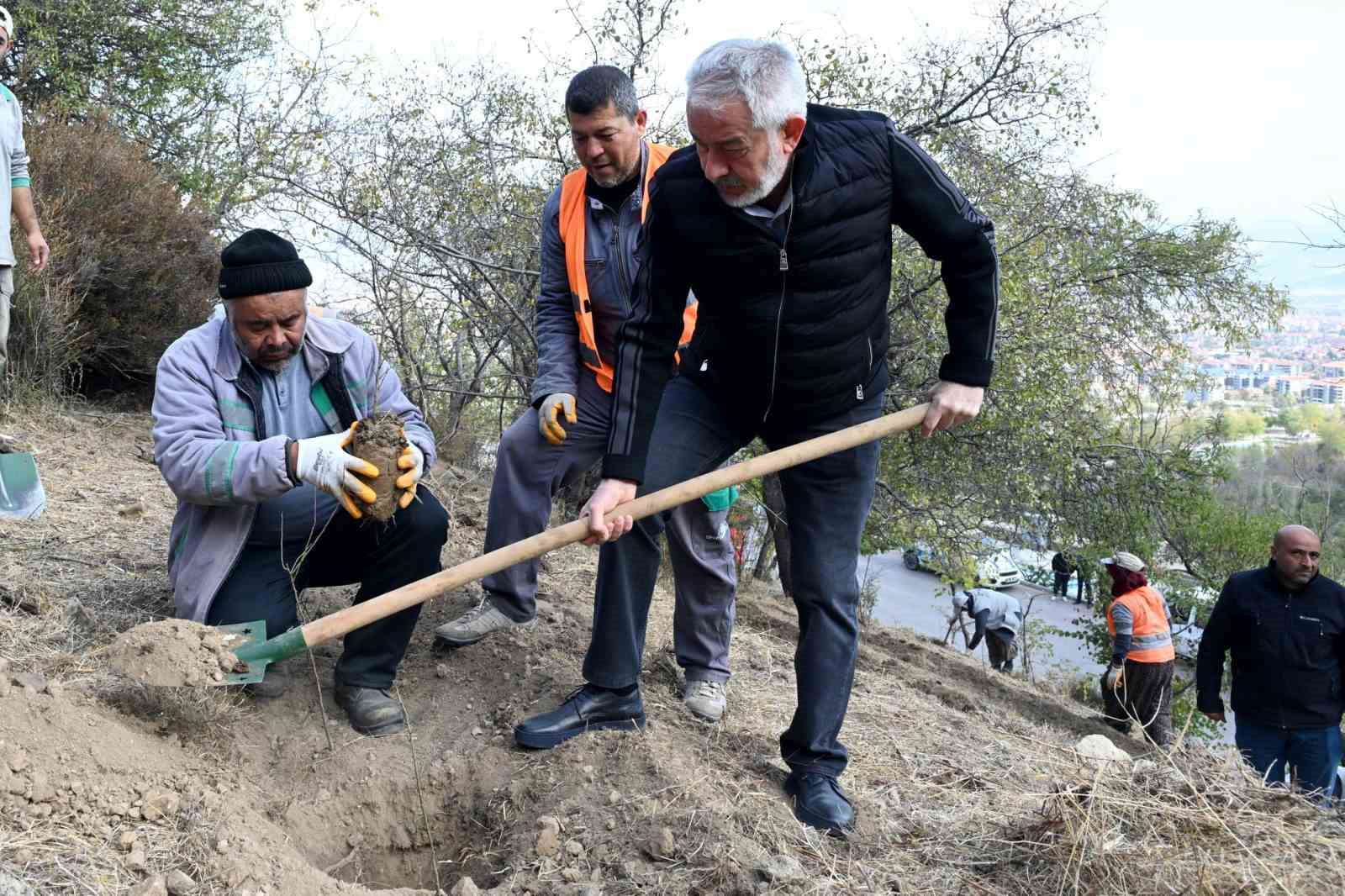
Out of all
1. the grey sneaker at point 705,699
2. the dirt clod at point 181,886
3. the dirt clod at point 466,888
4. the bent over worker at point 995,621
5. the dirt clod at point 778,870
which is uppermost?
the grey sneaker at point 705,699

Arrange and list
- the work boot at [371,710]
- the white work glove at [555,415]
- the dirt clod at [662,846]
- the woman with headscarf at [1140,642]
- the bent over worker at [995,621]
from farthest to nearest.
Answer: the bent over worker at [995,621] < the woman with headscarf at [1140,642] < the white work glove at [555,415] < the work boot at [371,710] < the dirt clod at [662,846]

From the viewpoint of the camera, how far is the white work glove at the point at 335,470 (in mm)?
3008

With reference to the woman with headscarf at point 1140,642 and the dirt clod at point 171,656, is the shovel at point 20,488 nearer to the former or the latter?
the dirt clod at point 171,656

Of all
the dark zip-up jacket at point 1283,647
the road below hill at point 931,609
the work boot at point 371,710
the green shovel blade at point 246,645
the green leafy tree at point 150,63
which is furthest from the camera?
the road below hill at point 931,609

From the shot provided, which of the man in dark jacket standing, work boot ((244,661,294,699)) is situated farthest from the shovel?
the man in dark jacket standing

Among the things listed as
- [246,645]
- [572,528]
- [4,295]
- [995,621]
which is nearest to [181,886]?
[246,645]

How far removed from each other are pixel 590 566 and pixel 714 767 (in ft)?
8.38

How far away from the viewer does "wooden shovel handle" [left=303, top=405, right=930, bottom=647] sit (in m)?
2.88

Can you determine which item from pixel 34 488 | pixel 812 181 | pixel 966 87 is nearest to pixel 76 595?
pixel 34 488

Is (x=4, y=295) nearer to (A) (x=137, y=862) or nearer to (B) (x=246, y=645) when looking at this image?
(B) (x=246, y=645)

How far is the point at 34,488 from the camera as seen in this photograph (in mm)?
4719

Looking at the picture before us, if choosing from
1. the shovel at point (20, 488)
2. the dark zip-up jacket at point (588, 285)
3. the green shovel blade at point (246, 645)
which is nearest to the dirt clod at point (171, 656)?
the green shovel blade at point (246, 645)

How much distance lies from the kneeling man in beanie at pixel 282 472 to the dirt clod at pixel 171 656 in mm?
299

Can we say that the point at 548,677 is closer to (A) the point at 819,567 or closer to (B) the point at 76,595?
(A) the point at 819,567
